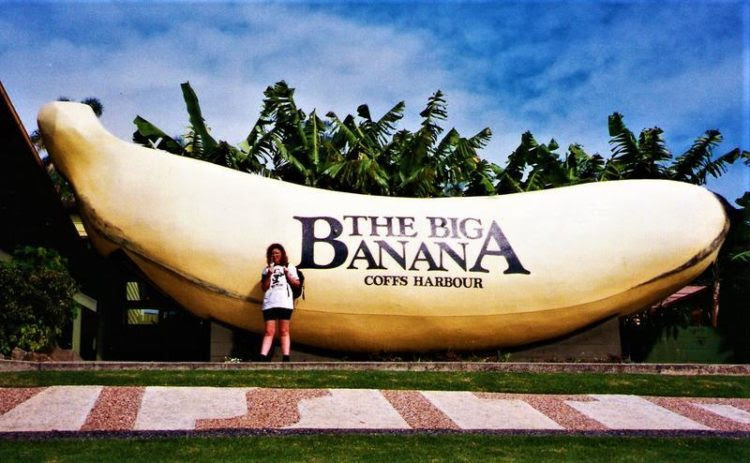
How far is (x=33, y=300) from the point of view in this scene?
10.7 metres

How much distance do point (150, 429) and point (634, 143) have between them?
14.7m

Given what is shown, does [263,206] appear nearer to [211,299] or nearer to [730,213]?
[211,299]

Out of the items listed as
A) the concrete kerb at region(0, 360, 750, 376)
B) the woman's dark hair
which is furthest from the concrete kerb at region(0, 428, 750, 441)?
the woman's dark hair

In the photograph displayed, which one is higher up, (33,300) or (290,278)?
(290,278)

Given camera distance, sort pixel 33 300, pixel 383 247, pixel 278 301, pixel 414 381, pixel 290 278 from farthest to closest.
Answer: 1. pixel 383 247
2. pixel 290 278
3. pixel 278 301
4. pixel 33 300
5. pixel 414 381

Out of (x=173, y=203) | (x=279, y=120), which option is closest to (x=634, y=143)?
(x=279, y=120)

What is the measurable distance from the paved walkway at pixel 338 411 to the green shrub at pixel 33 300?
3.66 metres

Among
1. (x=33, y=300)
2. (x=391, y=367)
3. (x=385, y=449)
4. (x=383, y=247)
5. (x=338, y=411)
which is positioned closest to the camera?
(x=385, y=449)

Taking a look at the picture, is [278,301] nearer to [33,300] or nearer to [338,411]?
[33,300]

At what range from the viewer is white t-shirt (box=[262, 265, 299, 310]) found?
35.6ft

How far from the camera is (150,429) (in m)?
5.88

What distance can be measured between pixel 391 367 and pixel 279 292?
194 centimetres

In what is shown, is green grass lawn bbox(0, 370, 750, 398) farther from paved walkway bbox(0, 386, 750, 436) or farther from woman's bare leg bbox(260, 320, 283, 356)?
woman's bare leg bbox(260, 320, 283, 356)

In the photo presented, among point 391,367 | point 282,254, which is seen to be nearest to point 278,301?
point 282,254
